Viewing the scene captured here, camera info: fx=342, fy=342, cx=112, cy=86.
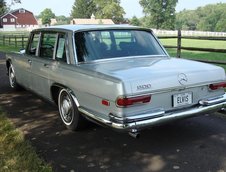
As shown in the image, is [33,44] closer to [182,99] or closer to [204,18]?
Answer: [182,99]

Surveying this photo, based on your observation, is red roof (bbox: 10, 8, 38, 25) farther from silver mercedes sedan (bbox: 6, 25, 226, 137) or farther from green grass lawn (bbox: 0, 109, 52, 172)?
green grass lawn (bbox: 0, 109, 52, 172)

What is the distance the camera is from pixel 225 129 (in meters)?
5.29

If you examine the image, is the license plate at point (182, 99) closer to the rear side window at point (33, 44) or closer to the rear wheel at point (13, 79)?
the rear side window at point (33, 44)

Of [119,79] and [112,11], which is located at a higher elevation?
[112,11]

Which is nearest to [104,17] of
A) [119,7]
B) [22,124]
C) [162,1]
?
[119,7]

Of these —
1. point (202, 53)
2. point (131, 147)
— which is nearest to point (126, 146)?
point (131, 147)

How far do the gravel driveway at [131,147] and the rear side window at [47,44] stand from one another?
1154 millimetres

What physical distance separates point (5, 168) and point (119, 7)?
117130mm

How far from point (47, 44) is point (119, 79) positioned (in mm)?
2474

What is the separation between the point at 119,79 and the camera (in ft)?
13.3

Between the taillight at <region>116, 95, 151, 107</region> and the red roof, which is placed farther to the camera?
the red roof

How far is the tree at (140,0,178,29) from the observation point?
117 m

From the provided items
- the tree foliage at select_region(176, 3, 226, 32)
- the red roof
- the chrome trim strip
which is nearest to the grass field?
the chrome trim strip

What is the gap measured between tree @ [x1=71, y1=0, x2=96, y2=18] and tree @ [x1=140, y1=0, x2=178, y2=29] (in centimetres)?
2461
